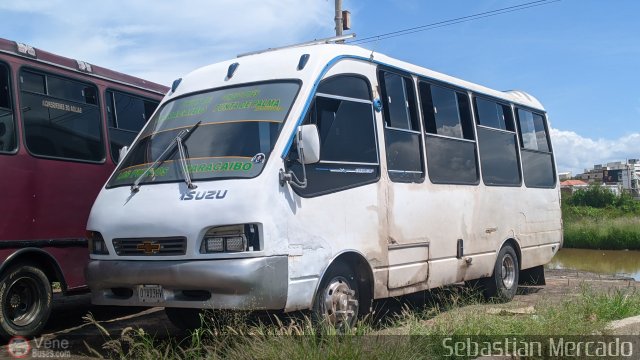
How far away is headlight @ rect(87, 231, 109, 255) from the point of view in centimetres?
609

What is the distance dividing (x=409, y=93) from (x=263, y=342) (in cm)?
414

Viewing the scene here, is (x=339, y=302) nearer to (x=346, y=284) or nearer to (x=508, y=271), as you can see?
(x=346, y=284)

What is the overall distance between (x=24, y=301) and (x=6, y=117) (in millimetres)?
1985

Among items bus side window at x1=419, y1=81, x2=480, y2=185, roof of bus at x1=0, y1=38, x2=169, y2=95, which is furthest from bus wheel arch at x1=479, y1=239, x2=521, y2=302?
roof of bus at x1=0, y1=38, x2=169, y2=95

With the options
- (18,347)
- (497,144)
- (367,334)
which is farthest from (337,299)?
(497,144)

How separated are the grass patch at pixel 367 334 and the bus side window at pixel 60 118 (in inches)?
102

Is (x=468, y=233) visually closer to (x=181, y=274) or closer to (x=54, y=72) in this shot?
(x=181, y=274)

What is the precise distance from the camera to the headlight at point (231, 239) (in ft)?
17.6

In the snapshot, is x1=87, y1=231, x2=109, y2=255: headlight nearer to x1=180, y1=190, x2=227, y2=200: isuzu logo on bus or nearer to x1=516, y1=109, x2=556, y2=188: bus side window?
x1=180, y1=190, x2=227, y2=200: isuzu logo on bus

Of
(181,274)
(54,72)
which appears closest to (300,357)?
(181,274)

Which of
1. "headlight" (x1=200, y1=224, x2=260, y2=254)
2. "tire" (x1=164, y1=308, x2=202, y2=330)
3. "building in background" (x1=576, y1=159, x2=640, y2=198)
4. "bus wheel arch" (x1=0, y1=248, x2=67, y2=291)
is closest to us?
"headlight" (x1=200, y1=224, x2=260, y2=254)

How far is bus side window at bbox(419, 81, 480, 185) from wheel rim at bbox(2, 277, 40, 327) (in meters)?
4.73

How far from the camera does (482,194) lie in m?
9.02

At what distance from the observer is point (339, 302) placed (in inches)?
240
